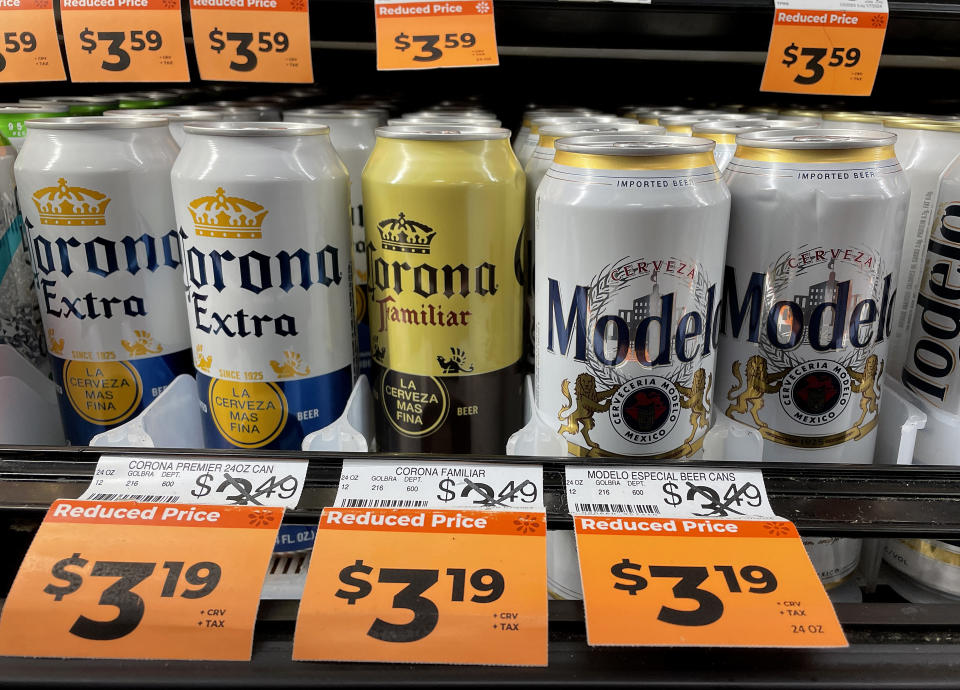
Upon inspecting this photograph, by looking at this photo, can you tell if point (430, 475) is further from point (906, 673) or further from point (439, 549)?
point (906, 673)

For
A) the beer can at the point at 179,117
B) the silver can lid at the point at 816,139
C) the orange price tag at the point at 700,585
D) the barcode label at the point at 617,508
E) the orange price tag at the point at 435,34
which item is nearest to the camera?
the orange price tag at the point at 700,585

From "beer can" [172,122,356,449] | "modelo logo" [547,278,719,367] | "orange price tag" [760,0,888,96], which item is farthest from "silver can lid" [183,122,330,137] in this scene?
"orange price tag" [760,0,888,96]

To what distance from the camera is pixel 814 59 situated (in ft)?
3.60

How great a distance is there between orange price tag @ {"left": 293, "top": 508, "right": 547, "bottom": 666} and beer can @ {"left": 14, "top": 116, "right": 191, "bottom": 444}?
1.57 ft

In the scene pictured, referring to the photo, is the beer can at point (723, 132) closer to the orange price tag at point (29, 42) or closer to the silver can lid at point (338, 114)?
the silver can lid at point (338, 114)

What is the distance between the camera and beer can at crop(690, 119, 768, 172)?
1005 millimetres

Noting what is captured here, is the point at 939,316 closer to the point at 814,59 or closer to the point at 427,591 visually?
the point at 814,59

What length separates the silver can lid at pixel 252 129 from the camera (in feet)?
2.75

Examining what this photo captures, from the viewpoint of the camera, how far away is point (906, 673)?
0.59 m

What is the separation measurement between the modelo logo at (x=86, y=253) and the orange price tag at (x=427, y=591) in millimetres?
486

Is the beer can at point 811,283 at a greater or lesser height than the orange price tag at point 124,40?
lesser

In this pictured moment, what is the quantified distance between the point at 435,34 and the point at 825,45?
0.58 meters

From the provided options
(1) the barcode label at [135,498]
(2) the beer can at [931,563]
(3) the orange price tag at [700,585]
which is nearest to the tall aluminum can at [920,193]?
(2) the beer can at [931,563]

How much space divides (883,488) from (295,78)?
2.95 feet
